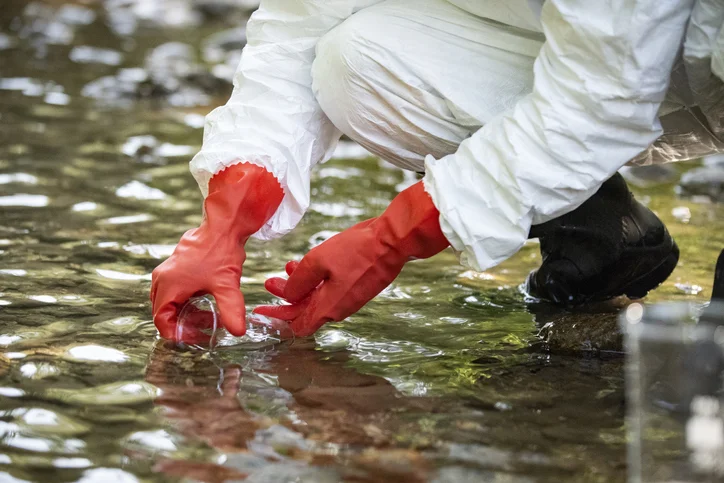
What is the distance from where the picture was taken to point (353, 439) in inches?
59.7

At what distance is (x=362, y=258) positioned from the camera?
184 centimetres

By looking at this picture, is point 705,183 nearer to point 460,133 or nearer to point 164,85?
point 460,133

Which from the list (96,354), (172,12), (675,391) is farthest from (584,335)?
(172,12)

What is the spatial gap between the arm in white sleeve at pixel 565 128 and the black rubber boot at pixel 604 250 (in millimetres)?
484

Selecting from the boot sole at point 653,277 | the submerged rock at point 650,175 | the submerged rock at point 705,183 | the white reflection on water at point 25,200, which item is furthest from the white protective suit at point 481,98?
the submerged rock at point 650,175

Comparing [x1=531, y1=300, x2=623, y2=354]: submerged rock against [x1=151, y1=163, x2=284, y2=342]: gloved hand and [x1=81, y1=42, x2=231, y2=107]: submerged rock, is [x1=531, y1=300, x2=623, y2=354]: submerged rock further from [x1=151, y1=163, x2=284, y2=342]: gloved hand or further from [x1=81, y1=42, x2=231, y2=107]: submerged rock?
[x1=81, y1=42, x2=231, y2=107]: submerged rock

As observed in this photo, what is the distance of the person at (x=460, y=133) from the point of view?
1681mm

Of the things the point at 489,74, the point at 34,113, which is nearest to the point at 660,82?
the point at 489,74

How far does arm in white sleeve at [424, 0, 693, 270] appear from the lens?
1.65 m

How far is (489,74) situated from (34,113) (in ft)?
9.66

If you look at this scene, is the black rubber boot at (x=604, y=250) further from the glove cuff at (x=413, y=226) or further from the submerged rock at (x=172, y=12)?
the submerged rock at (x=172, y=12)

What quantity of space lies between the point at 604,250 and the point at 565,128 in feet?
2.09

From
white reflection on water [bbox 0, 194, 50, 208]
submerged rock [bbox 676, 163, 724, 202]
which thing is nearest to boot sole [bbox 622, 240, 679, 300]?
submerged rock [bbox 676, 163, 724, 202]

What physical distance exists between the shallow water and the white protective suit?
291mm
